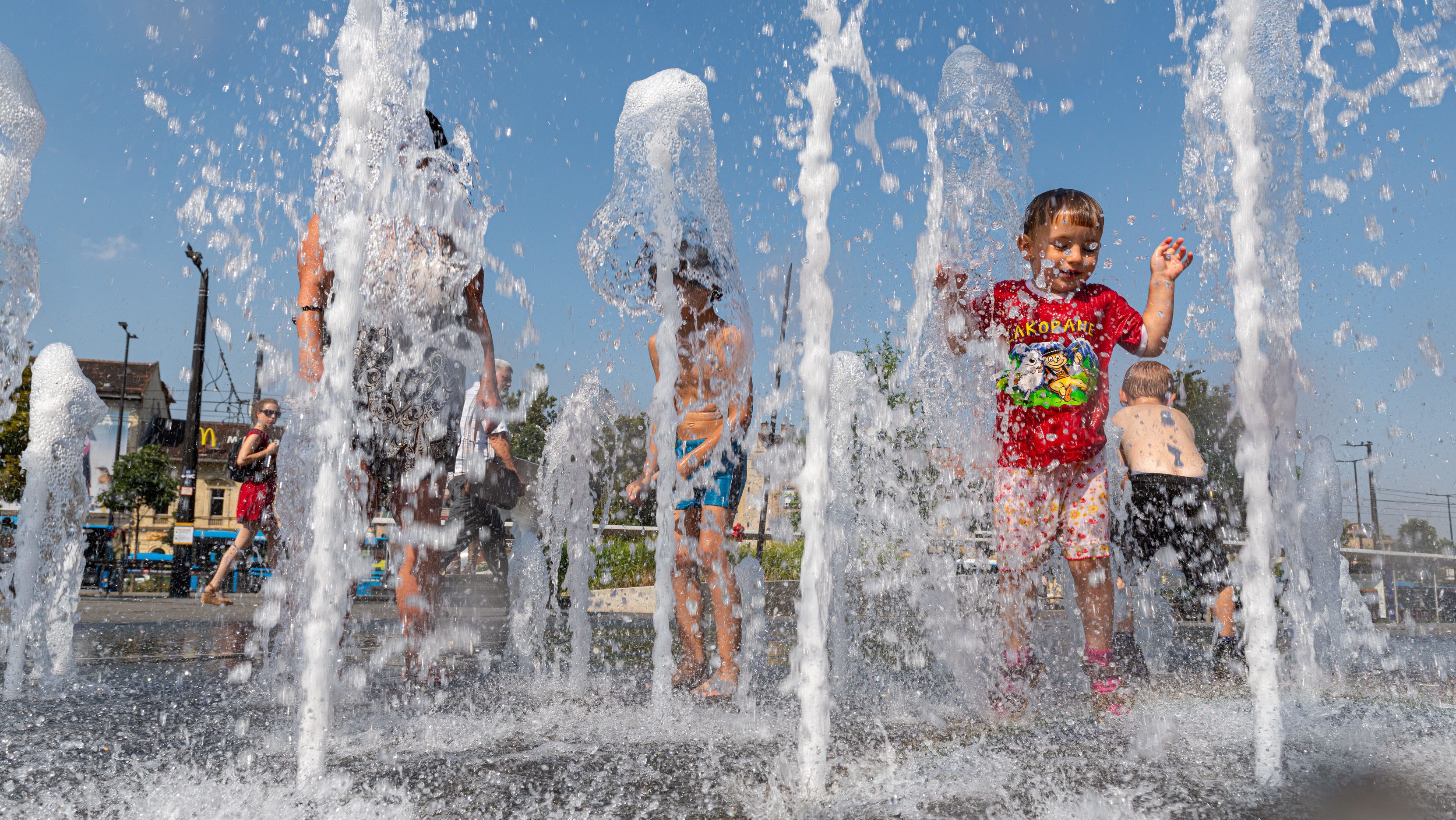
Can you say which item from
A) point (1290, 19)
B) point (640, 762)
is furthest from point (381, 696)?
point (1290, 19)

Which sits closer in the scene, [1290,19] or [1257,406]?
[1257,406]

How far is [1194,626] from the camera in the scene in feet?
26.7

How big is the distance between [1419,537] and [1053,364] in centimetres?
2819

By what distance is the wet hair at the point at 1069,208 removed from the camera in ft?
10.3

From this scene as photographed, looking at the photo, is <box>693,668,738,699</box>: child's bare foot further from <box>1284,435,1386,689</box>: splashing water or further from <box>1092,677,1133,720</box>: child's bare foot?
<box>1284,435,1386,689</box>: splashing water

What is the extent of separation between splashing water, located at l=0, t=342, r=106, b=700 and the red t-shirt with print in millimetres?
3612

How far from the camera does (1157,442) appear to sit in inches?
165

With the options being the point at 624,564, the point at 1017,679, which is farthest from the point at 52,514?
the point at 624,564

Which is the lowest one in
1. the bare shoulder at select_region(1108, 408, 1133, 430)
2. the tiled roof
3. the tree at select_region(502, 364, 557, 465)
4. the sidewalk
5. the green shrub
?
the sidewalk

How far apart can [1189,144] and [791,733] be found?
2.67m

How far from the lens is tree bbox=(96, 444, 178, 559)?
30094 millimetres

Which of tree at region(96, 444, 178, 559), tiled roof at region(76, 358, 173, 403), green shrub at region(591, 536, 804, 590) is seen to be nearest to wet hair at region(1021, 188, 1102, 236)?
green shrub at region(591, 536, 804, 590)

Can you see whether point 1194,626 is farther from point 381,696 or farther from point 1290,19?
point 381,696

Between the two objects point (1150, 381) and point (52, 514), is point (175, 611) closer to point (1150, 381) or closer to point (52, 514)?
point (52, 514)
